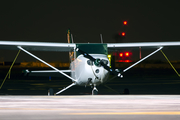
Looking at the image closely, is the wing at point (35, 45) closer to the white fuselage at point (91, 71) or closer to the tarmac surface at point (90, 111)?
the white fuselage at point (91, 71)

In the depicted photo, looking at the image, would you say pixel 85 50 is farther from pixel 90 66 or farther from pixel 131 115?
pixel 131 115

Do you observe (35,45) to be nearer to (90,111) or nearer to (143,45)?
(143,45)

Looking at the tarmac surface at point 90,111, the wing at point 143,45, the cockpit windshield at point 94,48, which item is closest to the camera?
the tarmac surface at point 90,111

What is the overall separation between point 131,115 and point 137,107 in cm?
74

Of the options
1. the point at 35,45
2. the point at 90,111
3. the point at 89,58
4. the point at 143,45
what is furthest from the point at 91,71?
the point at 90,111

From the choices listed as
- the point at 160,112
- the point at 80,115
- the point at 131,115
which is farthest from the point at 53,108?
the point at 160,112

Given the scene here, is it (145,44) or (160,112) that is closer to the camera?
(160,112)

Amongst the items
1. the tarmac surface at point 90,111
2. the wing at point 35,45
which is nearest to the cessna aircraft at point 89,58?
the wing at point 35,45

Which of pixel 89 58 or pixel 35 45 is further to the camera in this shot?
pixel 35 45

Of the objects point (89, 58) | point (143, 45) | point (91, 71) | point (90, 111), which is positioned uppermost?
point (143, 45)

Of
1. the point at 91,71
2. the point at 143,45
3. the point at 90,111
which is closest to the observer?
the point at 90,111

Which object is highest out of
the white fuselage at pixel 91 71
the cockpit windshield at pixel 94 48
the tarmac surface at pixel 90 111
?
the cockpit windshield at pixel 94 48

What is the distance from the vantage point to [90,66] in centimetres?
1002

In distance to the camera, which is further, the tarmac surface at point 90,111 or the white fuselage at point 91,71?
the white fuselage at point 91,71
